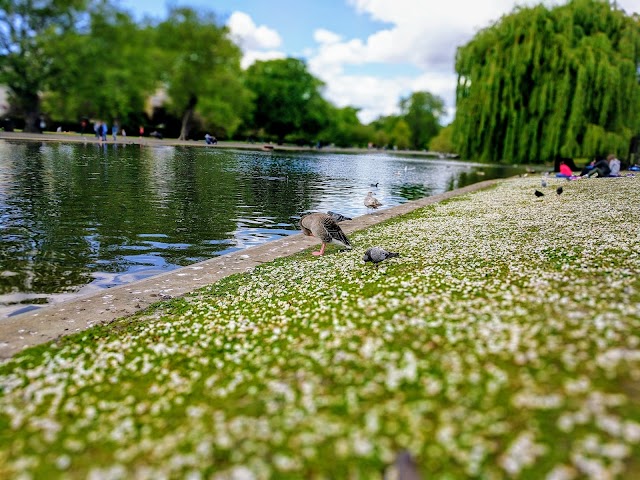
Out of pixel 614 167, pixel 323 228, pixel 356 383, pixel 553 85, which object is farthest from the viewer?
pixel 553 85

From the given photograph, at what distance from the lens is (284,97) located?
404ft

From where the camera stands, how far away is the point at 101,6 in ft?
259

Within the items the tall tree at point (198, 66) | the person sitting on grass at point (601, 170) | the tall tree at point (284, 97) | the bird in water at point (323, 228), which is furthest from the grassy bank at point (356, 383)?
the tall tree at point (284, 97)

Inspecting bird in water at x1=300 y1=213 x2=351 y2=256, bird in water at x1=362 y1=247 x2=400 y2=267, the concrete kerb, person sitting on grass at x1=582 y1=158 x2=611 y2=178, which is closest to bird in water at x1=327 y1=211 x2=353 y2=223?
bird in water at x1=300 y1=213 x2=351 y2=256

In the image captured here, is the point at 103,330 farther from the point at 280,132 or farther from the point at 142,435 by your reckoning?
the point at 280,132

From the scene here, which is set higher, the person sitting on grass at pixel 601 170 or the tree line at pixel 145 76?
the tree line at pixel 145 76

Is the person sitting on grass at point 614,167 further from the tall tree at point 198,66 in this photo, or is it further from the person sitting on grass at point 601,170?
the tall tree at point 198,66

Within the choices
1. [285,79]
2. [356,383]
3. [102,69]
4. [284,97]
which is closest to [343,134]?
[285,79]

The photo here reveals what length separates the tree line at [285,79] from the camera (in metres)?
40.9

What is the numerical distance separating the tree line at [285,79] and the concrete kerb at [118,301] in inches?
1340

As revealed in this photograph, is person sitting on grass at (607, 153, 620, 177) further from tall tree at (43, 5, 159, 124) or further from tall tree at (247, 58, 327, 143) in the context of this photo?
tall tree at (247, 58, 327, 143)

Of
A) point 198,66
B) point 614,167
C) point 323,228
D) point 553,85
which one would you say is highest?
point 198,66

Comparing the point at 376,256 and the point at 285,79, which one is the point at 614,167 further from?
the point at 285,79

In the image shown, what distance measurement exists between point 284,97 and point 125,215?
109 meters
